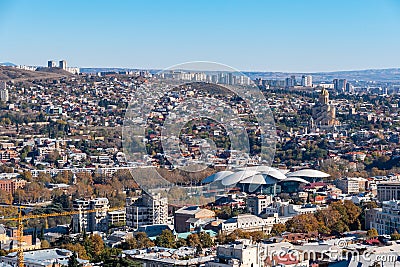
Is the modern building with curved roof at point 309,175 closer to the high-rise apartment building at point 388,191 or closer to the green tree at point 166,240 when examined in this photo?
the high-rise apartment building at point 388,191

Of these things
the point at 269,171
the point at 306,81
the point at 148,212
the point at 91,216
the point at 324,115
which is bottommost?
the point at 91,216

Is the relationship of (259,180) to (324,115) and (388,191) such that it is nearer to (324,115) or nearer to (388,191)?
(388,191)

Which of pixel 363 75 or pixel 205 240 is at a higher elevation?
pixel 363 75

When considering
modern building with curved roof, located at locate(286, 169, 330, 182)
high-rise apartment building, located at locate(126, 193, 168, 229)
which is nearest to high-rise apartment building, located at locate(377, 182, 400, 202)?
modern building with curved roof, located at locate(286, 169, 330, 182)

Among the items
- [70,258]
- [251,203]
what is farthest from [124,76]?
[70,258]

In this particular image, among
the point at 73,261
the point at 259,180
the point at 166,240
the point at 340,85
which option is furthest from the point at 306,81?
the point at 73,261

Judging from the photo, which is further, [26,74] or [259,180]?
[26,74]

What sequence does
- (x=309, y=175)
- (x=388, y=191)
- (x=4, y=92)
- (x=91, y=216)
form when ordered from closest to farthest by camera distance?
(x=91, y=216)
(x=388, y=191)
(x=309, y=175)
(x=4, y=92)

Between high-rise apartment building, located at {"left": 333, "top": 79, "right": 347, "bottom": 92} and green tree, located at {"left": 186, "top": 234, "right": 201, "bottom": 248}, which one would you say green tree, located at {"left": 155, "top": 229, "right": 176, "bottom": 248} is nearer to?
green tree, located at {"left": 186, "top": 234, "right": 201, "bottom": 248}
